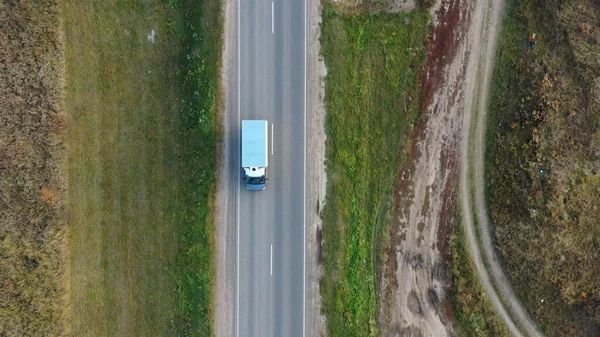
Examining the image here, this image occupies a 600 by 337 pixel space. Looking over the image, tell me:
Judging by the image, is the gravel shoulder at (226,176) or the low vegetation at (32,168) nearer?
the low vegetation at (32,168)

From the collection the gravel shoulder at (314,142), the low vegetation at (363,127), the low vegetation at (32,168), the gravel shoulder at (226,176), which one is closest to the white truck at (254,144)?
the gravel shoulder at (226,176)

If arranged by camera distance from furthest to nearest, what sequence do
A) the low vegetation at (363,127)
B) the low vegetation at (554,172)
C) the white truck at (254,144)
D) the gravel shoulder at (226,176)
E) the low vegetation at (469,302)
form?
the gravel shoulder at (226,176)
the low vegetation at (363,127)
the low vegetation at (469,302)
the low vegetation at (554,172)
the white truck at (254,144)

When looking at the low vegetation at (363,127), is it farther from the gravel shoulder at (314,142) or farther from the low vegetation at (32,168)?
the low vegetation at (32,168)

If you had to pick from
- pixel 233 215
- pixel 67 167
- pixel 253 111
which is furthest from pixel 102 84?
pixel 233 215

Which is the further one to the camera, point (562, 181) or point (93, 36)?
point (93, 36)

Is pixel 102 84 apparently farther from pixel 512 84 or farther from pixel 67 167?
pixel 512 84

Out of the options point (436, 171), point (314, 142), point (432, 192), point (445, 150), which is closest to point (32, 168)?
point (314, 142)

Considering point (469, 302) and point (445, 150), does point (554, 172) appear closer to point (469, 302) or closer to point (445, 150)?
point (445, 150)

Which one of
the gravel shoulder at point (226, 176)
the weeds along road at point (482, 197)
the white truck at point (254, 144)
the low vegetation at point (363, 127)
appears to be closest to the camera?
the white truck at point (254, 144)
